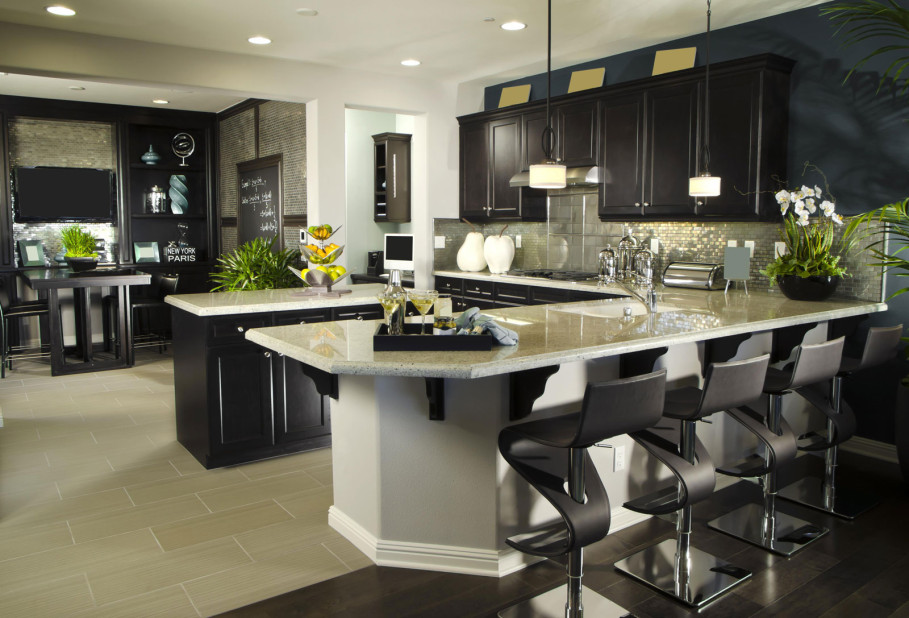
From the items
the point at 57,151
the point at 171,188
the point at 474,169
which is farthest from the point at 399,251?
the point at 57,151

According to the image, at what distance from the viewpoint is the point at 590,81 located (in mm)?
5527

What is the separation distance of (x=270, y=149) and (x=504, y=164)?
289cm

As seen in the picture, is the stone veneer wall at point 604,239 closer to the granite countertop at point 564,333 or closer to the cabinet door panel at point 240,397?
the granite countertop at point 564,333

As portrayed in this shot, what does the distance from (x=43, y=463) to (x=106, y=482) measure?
60 centimetres

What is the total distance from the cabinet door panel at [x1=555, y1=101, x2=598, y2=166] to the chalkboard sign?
3279 millimetres

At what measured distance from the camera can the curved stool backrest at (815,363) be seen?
290cm

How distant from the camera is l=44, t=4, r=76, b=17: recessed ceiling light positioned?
423 centimetres

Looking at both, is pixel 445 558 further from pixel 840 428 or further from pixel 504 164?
pixel 504 164

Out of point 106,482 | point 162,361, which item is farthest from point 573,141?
point 162,361

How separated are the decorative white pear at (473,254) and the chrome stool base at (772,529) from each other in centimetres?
361

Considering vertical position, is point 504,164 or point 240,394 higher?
point 504,164

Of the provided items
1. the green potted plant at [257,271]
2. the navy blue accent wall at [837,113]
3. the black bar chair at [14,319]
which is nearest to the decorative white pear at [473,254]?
the green potted plant at [257,271]

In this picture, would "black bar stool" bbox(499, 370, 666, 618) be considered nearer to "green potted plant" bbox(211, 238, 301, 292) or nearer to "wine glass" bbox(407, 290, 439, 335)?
"wine glass" bbox(407, 290, 439, 335)

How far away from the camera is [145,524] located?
3229 millimetres
